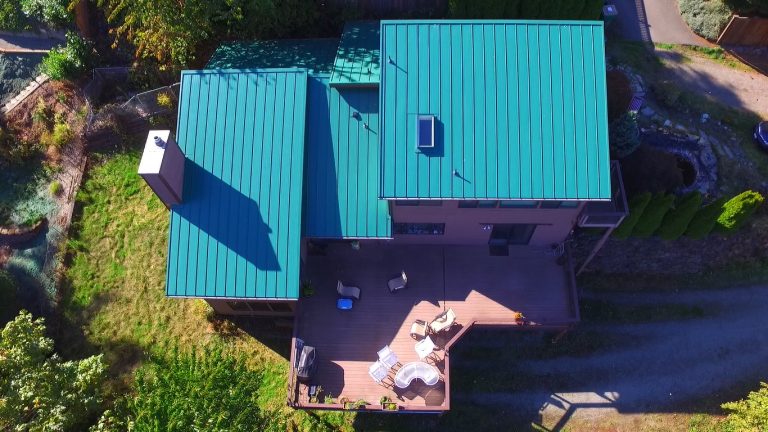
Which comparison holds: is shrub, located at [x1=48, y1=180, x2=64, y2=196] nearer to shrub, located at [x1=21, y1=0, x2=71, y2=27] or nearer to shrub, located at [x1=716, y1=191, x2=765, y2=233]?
shrub, located at [x1=21, y1=0, x2=71, y2=27]

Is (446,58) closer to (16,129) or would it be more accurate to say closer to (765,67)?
(765,67)

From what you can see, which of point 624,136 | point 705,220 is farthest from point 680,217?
point 624,136

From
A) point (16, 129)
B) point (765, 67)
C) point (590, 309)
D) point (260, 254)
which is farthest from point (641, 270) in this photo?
point (16, 129)

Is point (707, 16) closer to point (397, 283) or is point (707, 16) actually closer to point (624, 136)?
point (624, 136)

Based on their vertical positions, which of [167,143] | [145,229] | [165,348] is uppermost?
[167,143]

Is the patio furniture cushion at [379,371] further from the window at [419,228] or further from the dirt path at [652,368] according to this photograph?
the window at [419,228]

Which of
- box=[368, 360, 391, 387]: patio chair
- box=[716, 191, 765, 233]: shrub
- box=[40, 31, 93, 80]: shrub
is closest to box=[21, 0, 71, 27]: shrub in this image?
box=[40, 31, 93, 80]: shrub
